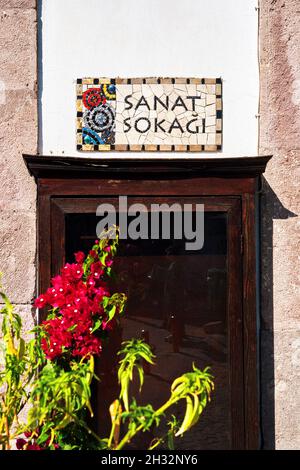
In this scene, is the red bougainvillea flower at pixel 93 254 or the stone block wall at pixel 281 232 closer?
the red bougainvillea flower at pixel 93 254

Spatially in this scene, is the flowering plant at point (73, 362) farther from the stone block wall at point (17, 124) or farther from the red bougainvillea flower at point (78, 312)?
the stone block wall at point (17, 124)

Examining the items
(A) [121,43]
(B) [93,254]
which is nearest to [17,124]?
(A) [121,43]

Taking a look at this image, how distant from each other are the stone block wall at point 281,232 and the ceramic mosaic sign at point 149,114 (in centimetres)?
43

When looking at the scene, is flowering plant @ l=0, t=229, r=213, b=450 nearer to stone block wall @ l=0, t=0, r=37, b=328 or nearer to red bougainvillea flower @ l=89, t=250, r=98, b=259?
red bougainvillea flower @ l=89, t=250, r=98, b=259

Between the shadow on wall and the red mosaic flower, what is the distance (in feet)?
4.53

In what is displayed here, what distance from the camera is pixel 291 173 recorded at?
460 centimetres

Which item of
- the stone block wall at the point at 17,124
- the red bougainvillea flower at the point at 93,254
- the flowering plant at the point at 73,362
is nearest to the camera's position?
the flowering plant at the point at 73,362

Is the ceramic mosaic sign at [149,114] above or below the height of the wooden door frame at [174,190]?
above

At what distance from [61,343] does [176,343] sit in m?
1.49

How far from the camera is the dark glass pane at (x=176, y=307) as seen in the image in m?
4.61

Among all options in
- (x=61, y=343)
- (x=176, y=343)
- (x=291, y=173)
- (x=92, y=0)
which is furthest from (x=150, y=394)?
(x=92, y=0)

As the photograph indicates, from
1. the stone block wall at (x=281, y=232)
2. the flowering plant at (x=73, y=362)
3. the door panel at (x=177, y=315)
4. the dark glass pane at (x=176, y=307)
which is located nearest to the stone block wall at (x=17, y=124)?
the door panel at (x=177, y=315)

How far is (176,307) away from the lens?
182 inches
